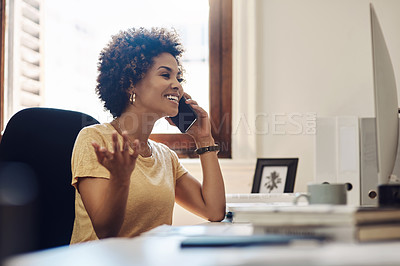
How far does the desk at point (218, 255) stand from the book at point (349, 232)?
0.7 inches

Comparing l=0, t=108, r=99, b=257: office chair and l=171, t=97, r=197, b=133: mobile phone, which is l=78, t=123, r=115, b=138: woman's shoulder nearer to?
l=0, t=108, r=99, b=257: office chair

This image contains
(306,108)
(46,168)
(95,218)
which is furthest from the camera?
(306,108)

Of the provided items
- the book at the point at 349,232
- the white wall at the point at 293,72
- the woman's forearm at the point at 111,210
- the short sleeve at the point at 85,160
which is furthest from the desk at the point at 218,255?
the white wall at the point at 293,72

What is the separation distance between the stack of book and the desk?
0.02 meters

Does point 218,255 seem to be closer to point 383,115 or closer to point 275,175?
point 383,115

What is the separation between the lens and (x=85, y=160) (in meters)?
1.40

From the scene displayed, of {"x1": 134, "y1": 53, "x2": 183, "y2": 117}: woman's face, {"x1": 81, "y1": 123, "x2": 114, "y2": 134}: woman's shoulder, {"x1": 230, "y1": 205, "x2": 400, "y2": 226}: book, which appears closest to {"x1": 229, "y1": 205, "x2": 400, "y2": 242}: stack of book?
{"x1": 230, "y1": 205, "x2": 400, "y2": 226}: book

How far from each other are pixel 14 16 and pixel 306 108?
150 cm

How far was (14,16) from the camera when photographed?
2.61m

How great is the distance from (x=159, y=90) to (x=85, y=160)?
440 mm

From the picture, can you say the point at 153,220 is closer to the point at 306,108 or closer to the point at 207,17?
the point at 306,108

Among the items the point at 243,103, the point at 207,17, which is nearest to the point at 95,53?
the point at 207,17

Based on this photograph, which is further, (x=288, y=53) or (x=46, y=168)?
(x=288, y=53)

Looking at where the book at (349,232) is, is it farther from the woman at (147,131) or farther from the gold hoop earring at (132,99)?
the gold hoop earring at (132,99)
